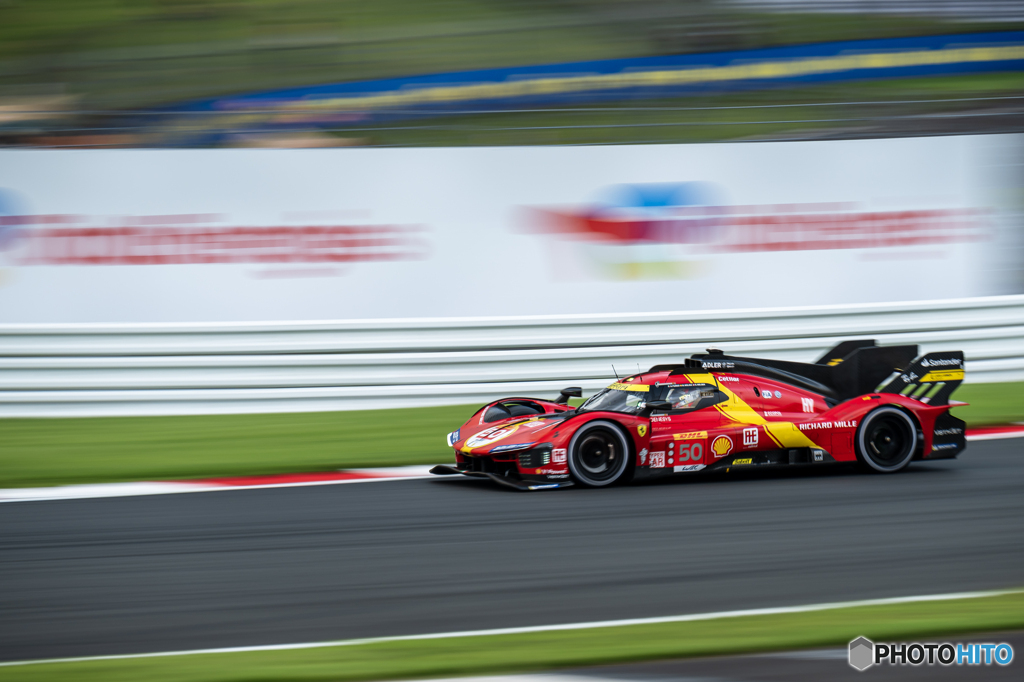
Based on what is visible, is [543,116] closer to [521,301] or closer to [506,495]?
[521,301]

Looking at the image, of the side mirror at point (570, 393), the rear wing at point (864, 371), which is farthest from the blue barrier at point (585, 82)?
the rear wing at point (864, 371)

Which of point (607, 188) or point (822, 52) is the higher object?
point (822, 52)

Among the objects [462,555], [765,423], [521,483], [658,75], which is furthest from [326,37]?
[462,555]

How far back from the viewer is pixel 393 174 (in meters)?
10.4

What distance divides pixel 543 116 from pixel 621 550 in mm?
7023

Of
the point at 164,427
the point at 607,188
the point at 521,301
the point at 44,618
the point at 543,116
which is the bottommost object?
the point at 44,618

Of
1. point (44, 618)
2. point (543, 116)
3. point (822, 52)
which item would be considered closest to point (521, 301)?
point (543, 116)

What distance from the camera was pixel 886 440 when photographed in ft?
26.9

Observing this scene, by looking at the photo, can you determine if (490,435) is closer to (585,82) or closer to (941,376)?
(941,376)

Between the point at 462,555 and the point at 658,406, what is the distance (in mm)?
2682

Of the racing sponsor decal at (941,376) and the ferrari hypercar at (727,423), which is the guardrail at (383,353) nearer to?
the ferrari hypercar at (727,423)

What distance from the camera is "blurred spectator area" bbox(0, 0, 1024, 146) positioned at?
10859mm


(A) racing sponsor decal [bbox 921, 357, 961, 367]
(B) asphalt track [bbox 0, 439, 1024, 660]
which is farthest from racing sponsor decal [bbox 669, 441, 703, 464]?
(A) racing sponsor decal [bbox 921, 357, 961, 367]

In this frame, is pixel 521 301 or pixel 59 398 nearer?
pixel 59 398
